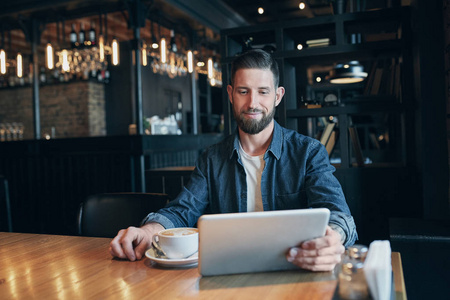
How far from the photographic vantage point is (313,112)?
2.51m

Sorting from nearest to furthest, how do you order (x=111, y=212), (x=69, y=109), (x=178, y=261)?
1. (x=178, y=261)
2. (x=111, y=212)
3. (x=69, y=109)

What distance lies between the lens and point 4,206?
4172 mm

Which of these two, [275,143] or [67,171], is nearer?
[275,143]

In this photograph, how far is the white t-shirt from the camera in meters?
1.61

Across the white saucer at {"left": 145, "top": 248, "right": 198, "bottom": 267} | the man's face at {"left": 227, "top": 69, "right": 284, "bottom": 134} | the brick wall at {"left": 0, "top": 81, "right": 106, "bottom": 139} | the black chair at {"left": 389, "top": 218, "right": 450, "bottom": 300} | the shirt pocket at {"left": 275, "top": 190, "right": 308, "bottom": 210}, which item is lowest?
the black chair at {"left": 389, "top": 218, "right": 450, "bottom": 300}

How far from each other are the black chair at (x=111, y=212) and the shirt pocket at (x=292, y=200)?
45 cm

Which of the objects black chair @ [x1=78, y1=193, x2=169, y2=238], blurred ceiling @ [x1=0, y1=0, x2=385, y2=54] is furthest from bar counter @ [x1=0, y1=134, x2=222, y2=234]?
black chair @ [x1=78, y1=193, x2=169, y2=238]

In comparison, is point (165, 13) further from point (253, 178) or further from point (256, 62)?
point (253, 178)

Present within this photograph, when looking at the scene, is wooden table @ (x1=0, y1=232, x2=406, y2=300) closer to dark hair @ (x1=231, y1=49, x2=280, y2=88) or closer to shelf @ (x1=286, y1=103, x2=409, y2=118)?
dark hair @ (x1=231, y1=49, x2=280, y2=88)

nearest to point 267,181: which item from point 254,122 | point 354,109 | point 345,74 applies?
point 254,122

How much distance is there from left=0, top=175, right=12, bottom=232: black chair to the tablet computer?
10.6 feet

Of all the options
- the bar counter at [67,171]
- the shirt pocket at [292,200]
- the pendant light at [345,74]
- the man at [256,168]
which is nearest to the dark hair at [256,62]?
the man at [256,168]

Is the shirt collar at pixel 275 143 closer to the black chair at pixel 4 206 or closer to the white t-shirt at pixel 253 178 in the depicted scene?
the white t-shirt at pixel 253 178

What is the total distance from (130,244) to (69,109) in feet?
25.1
